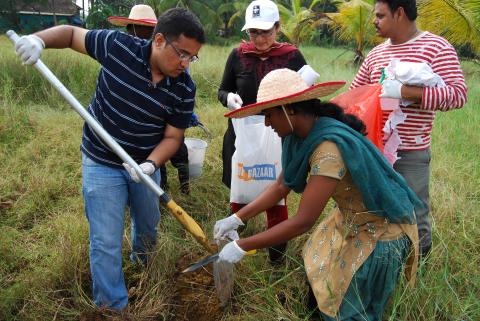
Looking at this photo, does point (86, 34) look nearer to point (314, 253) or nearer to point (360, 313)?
point (314, 253)

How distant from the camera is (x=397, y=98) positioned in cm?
205

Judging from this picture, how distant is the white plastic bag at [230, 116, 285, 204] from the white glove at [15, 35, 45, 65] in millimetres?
1134

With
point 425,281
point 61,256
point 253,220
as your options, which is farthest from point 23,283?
point 425,281

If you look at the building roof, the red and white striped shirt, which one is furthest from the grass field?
the building roof

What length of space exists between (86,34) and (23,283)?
1.40m

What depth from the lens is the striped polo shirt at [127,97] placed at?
1900mm

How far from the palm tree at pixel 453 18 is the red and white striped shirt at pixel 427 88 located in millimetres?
4055

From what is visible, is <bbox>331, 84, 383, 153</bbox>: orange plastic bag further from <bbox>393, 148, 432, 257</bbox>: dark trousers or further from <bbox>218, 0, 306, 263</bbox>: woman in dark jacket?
<bbox>218, 0, 306, 263</bbox>: woman in dark jacket

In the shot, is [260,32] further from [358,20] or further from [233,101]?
[358,20]

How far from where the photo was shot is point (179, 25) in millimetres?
1808

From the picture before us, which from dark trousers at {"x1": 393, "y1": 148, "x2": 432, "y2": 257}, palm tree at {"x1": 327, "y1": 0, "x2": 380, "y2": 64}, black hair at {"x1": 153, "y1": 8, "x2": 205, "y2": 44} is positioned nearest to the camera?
black hair at {"x1": 153, "y1": 8, "x2": 205, "y2": 44}

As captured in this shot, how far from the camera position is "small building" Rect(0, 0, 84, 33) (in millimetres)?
21406

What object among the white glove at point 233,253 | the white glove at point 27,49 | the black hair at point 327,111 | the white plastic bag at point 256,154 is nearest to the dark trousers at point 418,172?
the black hair at point 327,111

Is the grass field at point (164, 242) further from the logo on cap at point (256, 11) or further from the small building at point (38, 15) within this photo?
the small building at point (38, 15)
